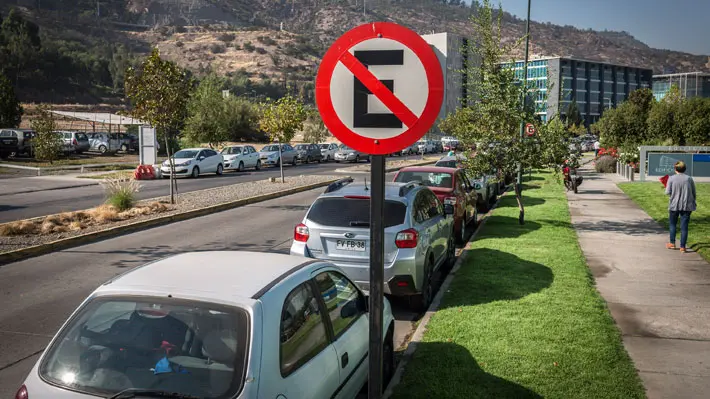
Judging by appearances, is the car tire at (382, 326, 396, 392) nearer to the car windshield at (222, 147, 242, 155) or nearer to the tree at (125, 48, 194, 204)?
the tree at (125, 48, 194, 204)

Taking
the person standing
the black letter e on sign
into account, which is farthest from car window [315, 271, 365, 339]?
the person standing

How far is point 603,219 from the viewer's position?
688 inches

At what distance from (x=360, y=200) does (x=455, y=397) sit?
143 inches

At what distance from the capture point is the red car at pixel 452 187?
1407 cm

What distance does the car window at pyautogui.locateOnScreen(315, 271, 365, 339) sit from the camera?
4.57 m

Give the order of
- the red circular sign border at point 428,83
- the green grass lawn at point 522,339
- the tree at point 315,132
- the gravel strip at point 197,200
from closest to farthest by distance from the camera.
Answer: the red circular sign border at point 428,83 < the green grass lawn at point 522,339 < the gravel strip at point 197,200 < the tree at point 315,132

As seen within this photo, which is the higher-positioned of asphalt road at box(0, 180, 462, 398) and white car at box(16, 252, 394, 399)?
white car at box(16, 252, 394, 399)

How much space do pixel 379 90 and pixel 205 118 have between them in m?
47.4

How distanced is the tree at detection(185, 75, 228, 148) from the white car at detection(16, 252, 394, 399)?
4476 cm

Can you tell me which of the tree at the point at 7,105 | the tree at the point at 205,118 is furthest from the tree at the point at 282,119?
the tree at the point at 7,105

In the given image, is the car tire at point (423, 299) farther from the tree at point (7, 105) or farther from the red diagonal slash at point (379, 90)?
the tree at point (7, 105)

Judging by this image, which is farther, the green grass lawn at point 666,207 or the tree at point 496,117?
the tree at point 496,117

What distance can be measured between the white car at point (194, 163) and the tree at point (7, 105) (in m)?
23.6

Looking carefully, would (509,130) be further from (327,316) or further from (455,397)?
(327,316)
